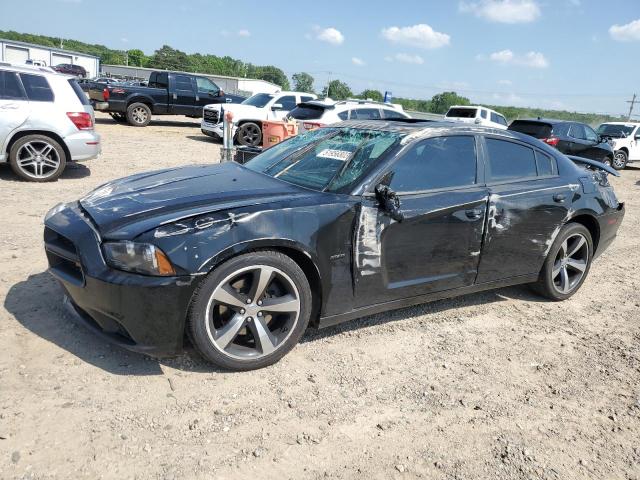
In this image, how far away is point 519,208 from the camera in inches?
161

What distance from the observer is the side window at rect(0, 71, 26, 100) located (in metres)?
7.57

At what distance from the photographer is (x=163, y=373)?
10.1ft

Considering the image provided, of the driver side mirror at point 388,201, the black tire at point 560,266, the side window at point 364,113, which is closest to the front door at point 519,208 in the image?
the black tire at point 560,266

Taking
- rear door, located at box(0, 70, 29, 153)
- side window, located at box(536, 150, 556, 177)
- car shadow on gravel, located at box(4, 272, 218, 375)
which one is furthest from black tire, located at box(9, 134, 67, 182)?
side window, located at box(536, 150, 556, 177)

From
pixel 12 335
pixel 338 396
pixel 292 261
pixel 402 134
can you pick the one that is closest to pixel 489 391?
pixel 338 396

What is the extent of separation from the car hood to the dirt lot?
2.82 ft

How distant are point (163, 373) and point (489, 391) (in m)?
2.02

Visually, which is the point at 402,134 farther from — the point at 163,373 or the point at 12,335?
the point at 12,335

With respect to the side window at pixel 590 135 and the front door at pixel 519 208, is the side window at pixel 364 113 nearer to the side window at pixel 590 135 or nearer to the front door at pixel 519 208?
the side window at pixel 590 135

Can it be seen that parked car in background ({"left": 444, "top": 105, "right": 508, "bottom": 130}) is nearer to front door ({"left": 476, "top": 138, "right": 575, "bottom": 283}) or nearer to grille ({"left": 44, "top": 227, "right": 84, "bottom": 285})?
front door ({"left": 476, "top": 138, "right": 575, "bottom": 283})

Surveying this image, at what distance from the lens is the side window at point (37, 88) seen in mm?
7684

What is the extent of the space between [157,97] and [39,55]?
39803mm

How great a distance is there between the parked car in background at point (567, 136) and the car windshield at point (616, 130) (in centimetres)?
359

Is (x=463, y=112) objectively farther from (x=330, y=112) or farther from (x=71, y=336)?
(x=71, y=336)
